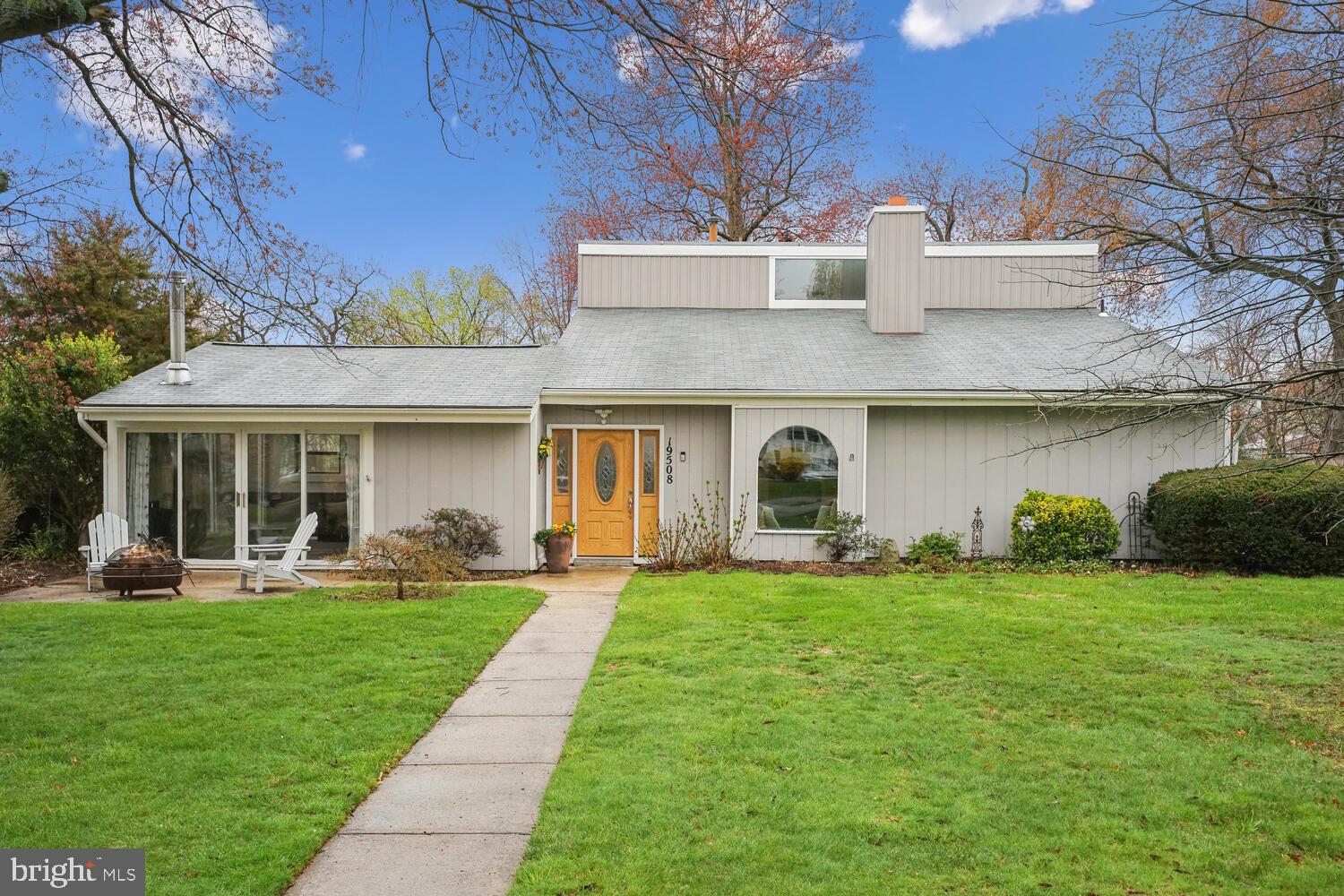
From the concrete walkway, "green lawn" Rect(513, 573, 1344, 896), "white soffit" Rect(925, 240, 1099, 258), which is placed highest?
"white soffit" Rect(925, 240, 1099, 258)

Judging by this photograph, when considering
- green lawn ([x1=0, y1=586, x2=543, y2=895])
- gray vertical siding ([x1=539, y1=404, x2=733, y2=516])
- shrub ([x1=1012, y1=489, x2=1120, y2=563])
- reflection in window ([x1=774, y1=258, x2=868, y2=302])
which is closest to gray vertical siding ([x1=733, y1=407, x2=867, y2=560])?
gray vertical siding ([x1=539, y1=404, x2=733, y2=516])

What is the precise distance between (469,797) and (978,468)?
990cm

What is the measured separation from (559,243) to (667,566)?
635 inches

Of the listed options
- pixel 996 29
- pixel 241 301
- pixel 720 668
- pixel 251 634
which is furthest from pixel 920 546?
pixel 241 301

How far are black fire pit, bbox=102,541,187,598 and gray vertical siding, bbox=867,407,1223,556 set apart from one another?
9.25m

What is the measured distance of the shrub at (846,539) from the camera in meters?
11.9

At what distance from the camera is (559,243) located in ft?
83.8

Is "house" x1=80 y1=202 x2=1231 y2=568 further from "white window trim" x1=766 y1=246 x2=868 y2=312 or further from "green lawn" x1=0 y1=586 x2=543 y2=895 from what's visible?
"green lawn" x1=0 y1=586 x2=543 y2=895

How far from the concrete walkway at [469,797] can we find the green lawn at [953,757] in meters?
0.16

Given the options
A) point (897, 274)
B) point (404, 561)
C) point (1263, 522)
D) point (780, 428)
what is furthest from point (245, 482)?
point (1263, 522)

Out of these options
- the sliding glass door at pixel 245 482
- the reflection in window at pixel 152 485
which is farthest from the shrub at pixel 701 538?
the reflection in window at pixel 152 485

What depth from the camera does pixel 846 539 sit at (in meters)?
11.9

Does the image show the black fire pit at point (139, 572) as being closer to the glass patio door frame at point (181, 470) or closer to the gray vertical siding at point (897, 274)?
the glass patio door frame at point (181, 470)

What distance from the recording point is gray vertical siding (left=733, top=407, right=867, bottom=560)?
1195cm
